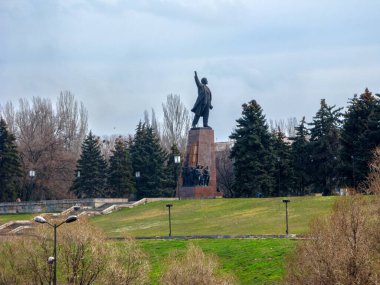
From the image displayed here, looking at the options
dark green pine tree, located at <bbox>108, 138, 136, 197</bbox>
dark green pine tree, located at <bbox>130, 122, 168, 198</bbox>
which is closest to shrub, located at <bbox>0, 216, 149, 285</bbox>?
dark green pine tree, located at <bbox>108, 138, 136, 197</bbox>

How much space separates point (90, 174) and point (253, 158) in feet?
50.0

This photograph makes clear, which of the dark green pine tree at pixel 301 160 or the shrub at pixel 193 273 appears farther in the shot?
the dark green pine tree at pixel 301 160

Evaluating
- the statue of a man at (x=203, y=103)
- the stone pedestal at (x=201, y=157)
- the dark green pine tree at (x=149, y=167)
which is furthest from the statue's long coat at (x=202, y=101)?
the dark green pine tree at (x=149, y=167)

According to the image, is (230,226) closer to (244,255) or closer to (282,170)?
(244,255)

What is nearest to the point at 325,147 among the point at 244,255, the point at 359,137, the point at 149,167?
the point at 359,137

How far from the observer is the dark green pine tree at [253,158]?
207ft

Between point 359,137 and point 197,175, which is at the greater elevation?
point 359,137

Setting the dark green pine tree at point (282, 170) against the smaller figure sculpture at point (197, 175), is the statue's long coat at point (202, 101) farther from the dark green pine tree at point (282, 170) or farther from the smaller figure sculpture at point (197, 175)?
the dark green pine tree at point (282, 170)

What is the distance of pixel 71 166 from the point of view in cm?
7694

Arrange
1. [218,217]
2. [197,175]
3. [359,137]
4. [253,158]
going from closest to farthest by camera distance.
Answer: [218,217]
[359,137]
[197,175]
[253,158]

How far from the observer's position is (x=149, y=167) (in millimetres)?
71938

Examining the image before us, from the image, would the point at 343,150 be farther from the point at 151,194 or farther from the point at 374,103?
the point at 151,194

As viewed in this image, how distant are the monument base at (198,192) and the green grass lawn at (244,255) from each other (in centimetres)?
1643

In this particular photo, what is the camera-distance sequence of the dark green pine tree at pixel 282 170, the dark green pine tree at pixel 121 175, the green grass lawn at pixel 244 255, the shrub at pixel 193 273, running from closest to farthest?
the shrub at pixel 193 273 < the green grass lawn at pixel 244 255 < the dark green pine tree at pixel 282 170 < the dark green pine tree at pixel 121 175
